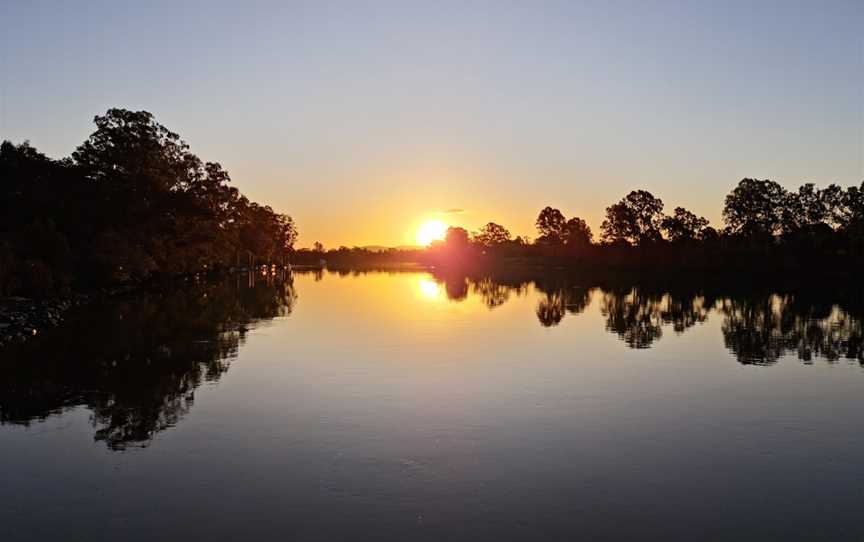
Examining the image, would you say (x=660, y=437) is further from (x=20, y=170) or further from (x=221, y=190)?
(x=221, y=190)

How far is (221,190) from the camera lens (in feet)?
269

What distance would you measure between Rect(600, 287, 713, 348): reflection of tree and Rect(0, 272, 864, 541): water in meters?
2.20

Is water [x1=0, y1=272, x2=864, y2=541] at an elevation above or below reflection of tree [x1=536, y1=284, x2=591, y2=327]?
below

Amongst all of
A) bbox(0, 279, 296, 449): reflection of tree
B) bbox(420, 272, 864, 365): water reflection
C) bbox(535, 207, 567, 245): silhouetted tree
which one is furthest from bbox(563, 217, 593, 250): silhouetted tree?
bbox(0, 279, 296, 449): reflection of tree

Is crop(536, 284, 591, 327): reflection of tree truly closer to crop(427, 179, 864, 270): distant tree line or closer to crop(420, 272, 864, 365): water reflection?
crop(420, 272, 864, 365): water reflection

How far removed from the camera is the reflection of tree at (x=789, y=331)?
93.9 ft

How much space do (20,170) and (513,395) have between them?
2301 inches

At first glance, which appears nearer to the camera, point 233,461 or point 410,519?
point 410,519

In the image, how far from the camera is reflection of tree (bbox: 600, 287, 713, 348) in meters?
34.8

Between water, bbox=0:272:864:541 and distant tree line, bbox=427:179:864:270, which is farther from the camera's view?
distant tree line, bbox=427:179:864:270

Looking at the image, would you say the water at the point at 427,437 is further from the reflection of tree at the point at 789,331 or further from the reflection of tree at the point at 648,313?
the reflection of tree at the point at 648,313

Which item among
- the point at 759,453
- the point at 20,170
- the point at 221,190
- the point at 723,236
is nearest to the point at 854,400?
the point at 759,453

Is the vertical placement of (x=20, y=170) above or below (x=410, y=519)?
above

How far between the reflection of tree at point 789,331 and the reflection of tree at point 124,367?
2129 centimetres
